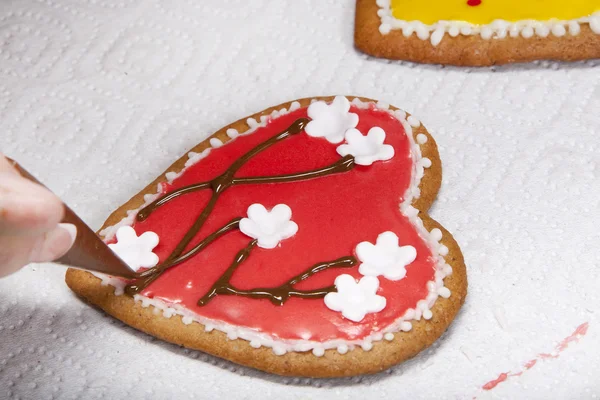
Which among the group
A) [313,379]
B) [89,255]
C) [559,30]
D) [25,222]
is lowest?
[313,379]

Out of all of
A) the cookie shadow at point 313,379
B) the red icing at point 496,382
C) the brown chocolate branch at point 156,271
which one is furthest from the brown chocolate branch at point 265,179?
the red icing at point 496,382

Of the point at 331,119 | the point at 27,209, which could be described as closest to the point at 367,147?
the point at 331,119

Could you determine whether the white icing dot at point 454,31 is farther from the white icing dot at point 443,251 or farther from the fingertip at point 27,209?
the fingertip at point 27,209

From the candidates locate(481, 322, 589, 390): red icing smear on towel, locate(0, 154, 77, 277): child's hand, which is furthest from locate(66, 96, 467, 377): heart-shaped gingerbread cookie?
locate(0, 154, 77, 277): child's hand

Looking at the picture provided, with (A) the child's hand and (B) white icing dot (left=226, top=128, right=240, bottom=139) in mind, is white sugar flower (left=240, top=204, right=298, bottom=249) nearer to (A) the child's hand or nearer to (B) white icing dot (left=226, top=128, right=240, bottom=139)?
(B) white icing dot (left=226, top=128, right=240, bottom=139)

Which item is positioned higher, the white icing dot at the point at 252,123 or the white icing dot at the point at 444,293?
the white icing dot at the point at 252,123

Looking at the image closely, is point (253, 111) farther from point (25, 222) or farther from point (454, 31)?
point (25, 222)
